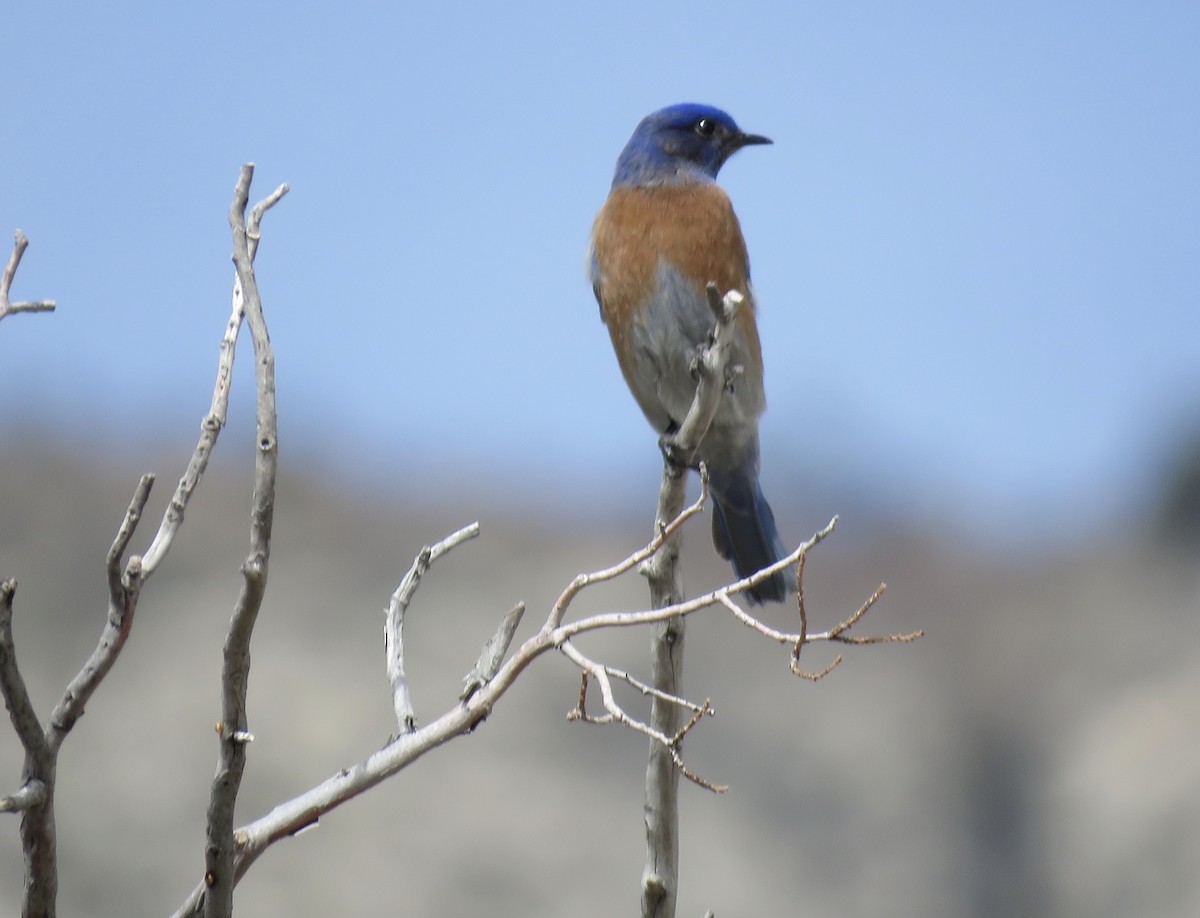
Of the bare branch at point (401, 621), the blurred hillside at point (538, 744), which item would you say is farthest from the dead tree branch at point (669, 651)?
the blurred hillside at point (538, 744)

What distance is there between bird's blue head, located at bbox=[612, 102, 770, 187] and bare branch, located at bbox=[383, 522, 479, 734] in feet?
11.1

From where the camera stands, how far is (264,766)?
581 inches

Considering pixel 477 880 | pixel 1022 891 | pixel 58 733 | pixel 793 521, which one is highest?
pixel 58 733

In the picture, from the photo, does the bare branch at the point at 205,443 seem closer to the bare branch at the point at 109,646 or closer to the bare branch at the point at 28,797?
the bare branch at the point at 109,646

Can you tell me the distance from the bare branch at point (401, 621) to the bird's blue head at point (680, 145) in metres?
3.40

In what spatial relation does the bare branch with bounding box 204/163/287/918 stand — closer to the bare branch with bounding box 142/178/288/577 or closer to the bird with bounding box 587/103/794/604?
the bare branch with bounding box 142/178/288/577

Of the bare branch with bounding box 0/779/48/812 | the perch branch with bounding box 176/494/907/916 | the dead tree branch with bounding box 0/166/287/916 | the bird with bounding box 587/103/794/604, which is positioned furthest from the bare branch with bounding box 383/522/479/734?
the bird with bounding box 587/103/794/604

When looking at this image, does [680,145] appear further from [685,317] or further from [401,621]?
[401,621]

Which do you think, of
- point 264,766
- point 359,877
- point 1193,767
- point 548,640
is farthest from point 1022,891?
point 548,640

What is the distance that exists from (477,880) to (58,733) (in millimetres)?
12974

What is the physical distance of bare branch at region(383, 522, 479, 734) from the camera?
2756mm

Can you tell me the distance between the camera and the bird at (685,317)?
18.6ft

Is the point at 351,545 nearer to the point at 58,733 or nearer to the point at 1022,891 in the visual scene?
the point at 1022,891

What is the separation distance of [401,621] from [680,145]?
3889 mm
